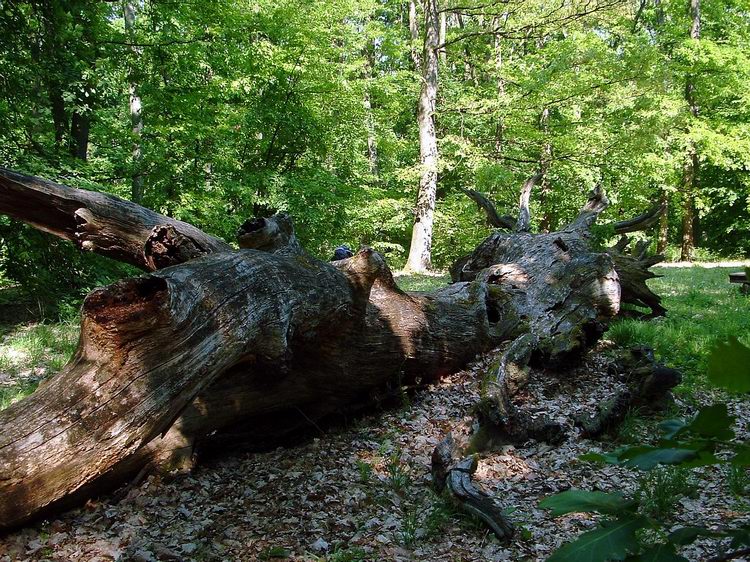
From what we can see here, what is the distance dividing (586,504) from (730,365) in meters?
0.32

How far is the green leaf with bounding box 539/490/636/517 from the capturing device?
0.92m

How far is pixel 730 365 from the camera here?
2.56ft

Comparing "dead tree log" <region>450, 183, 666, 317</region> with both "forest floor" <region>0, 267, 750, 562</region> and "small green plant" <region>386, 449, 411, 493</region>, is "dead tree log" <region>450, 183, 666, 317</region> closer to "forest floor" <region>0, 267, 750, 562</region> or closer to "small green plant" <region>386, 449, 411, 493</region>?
"forest floor" <region>0, 267, 750, 562</region>

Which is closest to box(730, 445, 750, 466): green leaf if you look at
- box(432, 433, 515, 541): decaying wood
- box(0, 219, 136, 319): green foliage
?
box(432, 433, 515, 541): decaying wood

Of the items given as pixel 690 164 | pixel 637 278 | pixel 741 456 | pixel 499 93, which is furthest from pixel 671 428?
pixel 690 164

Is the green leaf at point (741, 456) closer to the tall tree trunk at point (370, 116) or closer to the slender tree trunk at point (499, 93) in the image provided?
the slender tree trunk at point (499, 93)

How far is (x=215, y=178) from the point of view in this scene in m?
15.1

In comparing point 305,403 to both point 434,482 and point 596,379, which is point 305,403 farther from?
point 596,379

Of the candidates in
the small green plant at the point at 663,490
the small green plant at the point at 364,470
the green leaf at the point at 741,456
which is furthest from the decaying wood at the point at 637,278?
the green leaf at the point at 741,456

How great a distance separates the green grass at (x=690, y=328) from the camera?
6.84 metres

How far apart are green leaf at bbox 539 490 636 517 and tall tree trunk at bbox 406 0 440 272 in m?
18.0

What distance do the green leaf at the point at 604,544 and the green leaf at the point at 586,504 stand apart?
26 millimetres

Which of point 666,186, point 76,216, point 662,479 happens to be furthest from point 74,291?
point 666,186

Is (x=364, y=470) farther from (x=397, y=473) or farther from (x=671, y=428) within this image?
(x=671, y=428)
